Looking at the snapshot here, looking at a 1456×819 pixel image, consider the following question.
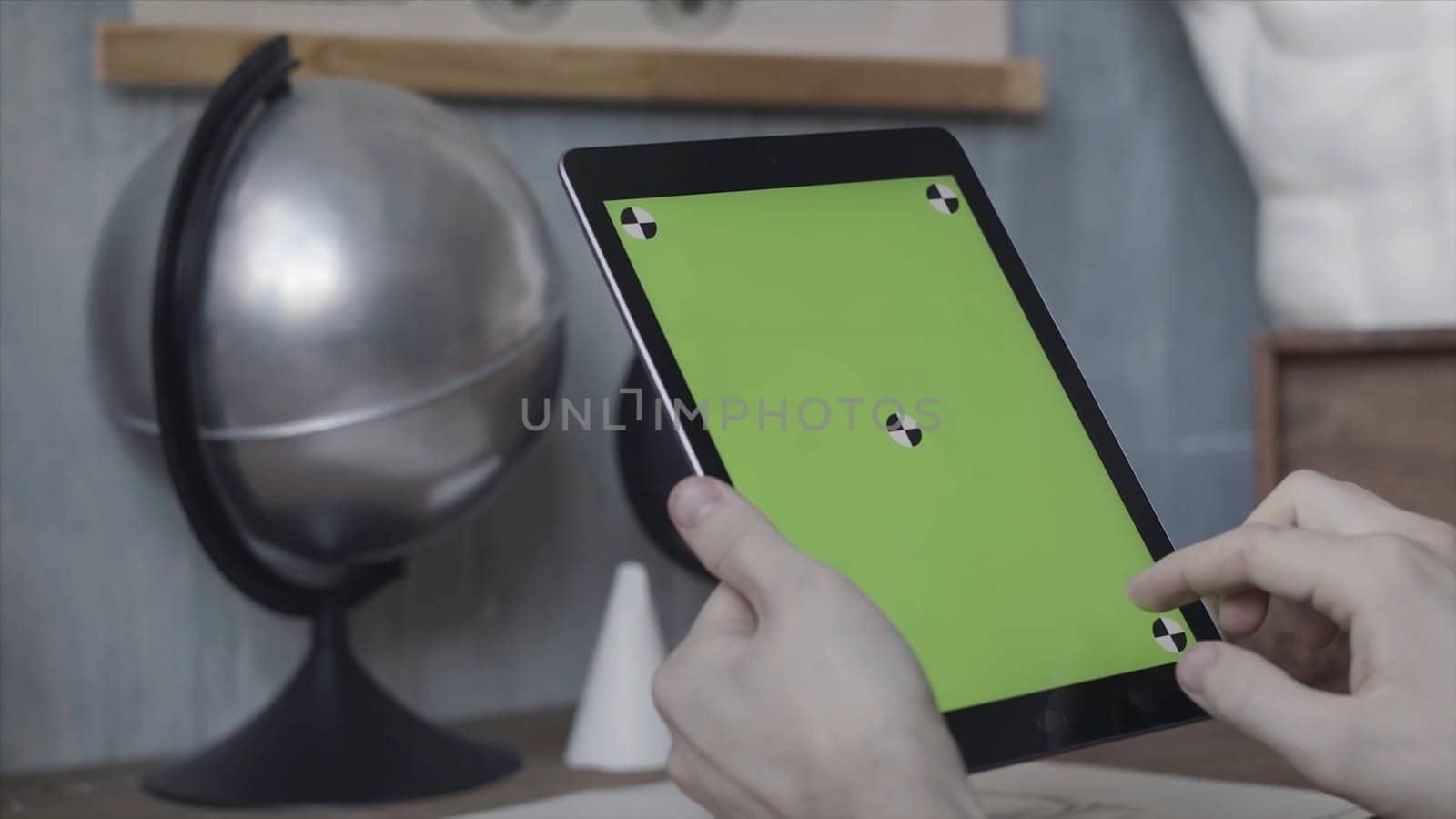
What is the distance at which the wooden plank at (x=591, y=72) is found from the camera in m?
0.93

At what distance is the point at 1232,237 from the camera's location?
1.34 m

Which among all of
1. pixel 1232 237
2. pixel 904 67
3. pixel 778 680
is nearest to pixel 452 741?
pixel 778 680

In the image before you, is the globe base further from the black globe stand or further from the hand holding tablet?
the hand holding tablet

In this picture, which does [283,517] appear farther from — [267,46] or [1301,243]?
[1301,243]

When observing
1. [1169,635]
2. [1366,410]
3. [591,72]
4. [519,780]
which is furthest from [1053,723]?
[591,72]

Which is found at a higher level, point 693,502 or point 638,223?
point 638,223

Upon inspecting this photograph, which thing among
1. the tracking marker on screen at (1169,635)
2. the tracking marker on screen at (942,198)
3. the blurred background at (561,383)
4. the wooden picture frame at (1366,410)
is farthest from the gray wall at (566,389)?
the tracking marker on screen at (1169,635)

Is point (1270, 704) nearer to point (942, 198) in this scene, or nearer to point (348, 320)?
point (942, 198)

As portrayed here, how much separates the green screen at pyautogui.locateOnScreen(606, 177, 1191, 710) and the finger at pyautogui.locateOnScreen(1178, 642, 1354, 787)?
0.30 ft

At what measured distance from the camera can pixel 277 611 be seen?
800 mm

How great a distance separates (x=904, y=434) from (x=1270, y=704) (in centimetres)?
18

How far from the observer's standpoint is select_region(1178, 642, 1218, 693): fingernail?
1.45 ft

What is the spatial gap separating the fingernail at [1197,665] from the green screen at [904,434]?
85mm

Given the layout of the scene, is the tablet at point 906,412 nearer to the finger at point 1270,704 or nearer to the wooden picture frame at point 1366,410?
the finger at point 1270,704
